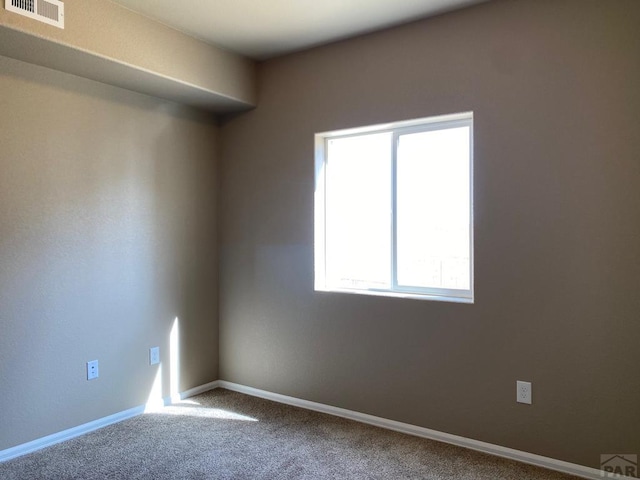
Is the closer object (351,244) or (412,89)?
(412,89)

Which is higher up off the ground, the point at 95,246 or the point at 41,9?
the point at 41,9

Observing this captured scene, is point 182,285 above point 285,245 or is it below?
below

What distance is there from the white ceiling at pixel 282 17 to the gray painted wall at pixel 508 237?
140 millimetres

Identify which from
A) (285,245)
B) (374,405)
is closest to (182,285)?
(285,245)

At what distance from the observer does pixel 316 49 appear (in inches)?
132

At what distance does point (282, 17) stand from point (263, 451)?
2583 millimetres

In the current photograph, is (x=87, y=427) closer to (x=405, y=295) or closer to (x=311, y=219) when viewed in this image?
(x=311, y=219)

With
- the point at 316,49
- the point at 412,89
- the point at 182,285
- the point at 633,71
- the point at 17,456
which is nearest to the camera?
the point at 633,71

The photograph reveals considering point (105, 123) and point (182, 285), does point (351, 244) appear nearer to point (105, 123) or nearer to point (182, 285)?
point (182, 285)

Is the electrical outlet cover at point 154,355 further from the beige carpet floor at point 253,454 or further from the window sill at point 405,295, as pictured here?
the window sill at point 405,295

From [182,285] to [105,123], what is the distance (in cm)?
129

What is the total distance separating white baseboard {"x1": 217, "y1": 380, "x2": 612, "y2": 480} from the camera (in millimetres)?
2416

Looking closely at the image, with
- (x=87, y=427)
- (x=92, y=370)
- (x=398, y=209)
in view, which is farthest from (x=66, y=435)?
(x=398, y=209)

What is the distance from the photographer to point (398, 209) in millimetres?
3133
